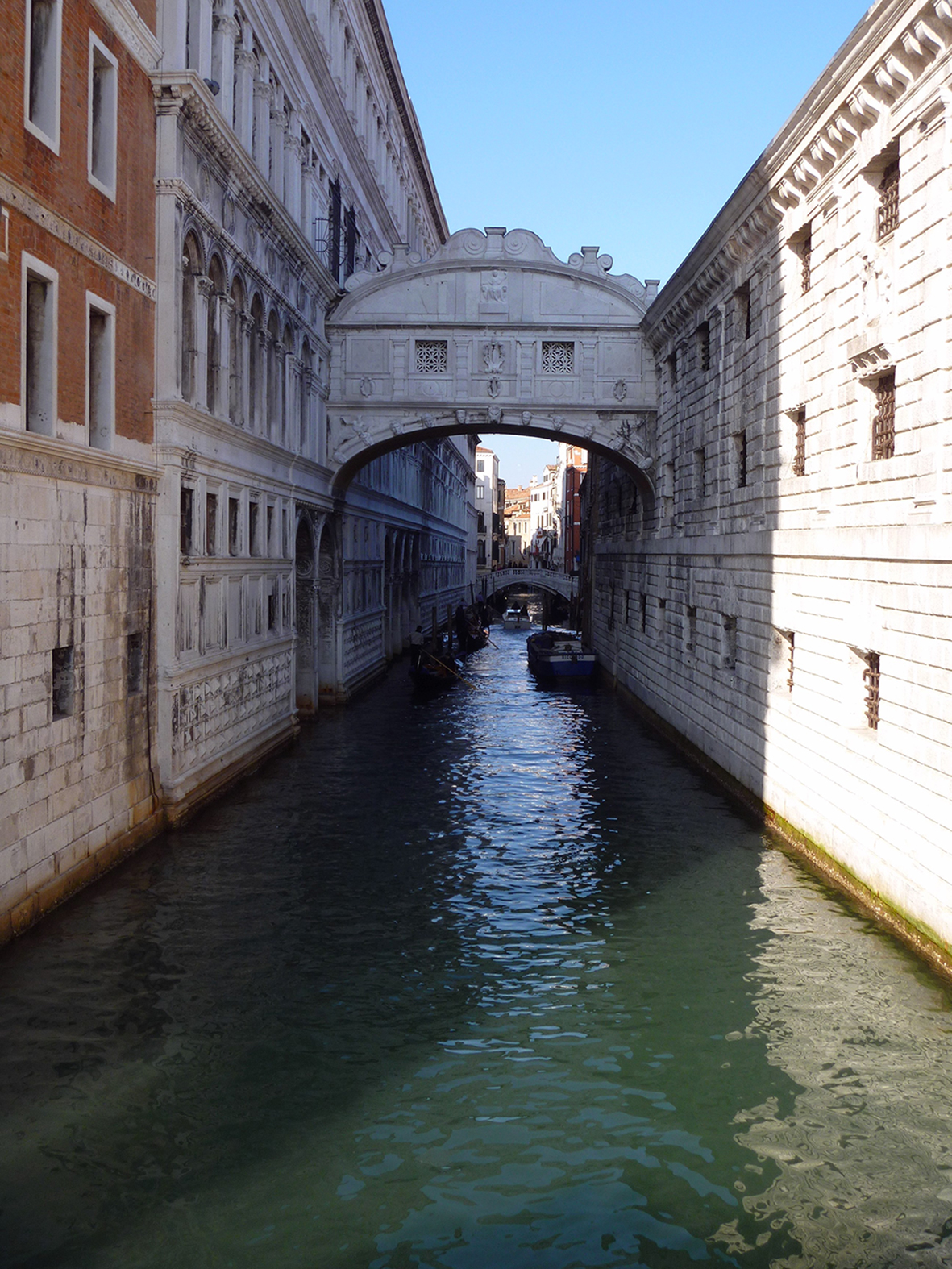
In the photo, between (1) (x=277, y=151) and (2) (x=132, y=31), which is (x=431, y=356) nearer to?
(1) (x=277, y=151)

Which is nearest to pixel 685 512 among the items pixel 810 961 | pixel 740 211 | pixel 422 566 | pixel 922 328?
pixel 740 211

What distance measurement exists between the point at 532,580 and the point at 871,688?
49553 millimetres

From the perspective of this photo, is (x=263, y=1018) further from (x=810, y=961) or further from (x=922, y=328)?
(x=922, y=328)

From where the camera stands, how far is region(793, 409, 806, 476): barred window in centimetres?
1310

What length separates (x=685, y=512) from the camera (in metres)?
20.0

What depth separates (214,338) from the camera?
48.6 feet

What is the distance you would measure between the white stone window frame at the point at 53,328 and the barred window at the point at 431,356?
13190mm

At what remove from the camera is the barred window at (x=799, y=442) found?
1310cm

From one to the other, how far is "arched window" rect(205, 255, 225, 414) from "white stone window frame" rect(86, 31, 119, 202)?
328 centimetres

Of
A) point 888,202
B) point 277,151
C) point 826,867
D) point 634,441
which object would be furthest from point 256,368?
point 826,867

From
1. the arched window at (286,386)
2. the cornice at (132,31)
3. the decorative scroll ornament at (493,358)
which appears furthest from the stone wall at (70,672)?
the decorative scroll ornament at (493,358)

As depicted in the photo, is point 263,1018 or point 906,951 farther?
point 906,951

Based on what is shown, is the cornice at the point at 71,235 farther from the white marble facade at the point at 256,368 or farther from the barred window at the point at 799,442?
the barred window at the point at 799,442

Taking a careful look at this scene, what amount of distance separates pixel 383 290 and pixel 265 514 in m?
6.81
